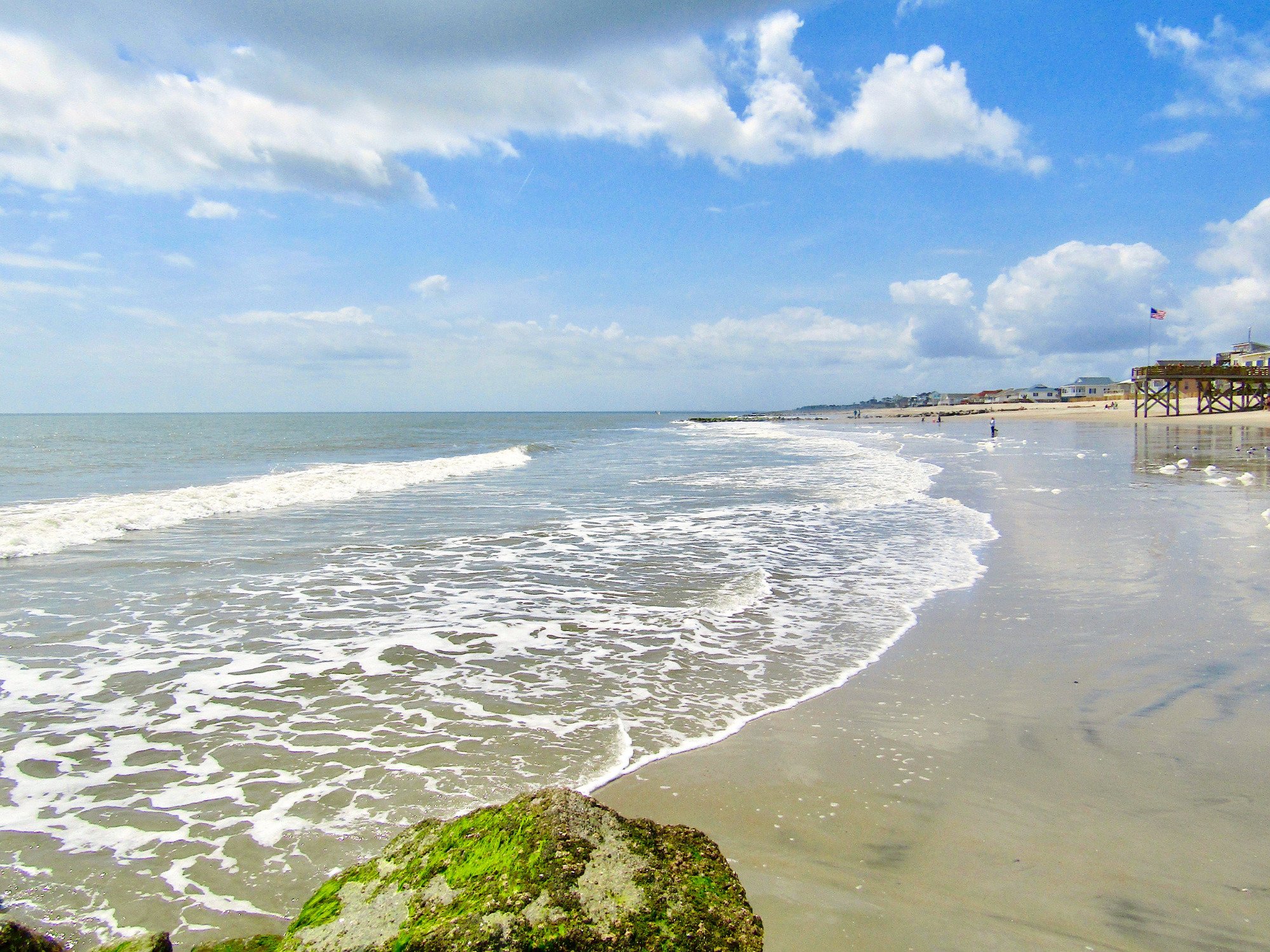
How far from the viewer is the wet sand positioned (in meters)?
3.33

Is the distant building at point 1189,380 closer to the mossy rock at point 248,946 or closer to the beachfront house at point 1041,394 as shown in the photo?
the beachfront house at point 1041,394

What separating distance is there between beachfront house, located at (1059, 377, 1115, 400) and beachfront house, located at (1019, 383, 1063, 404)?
1102 mm

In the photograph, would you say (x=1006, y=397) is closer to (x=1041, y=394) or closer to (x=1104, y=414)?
(x=1041, y=394)

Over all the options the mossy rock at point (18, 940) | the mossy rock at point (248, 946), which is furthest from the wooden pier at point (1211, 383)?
the mossy rock at point (18, 940)

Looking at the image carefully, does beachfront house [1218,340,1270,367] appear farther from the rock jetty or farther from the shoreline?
the rock jetty

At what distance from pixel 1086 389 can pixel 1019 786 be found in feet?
561

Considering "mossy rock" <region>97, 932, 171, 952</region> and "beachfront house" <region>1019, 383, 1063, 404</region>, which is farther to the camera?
"beachfront house" <region>1019, 383, 1063, 404</region>

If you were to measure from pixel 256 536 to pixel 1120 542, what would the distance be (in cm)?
1588

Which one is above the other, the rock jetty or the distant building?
the distant building

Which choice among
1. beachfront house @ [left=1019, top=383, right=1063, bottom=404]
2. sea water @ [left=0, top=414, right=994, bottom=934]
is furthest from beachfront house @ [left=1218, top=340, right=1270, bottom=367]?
sea water @ [left=0, top=414, right=994, bottom=934]

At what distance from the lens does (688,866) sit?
2.57 metres

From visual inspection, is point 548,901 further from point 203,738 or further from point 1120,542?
point 1120,542

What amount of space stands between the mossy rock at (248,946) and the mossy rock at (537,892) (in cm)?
31

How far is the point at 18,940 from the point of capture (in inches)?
93.2
